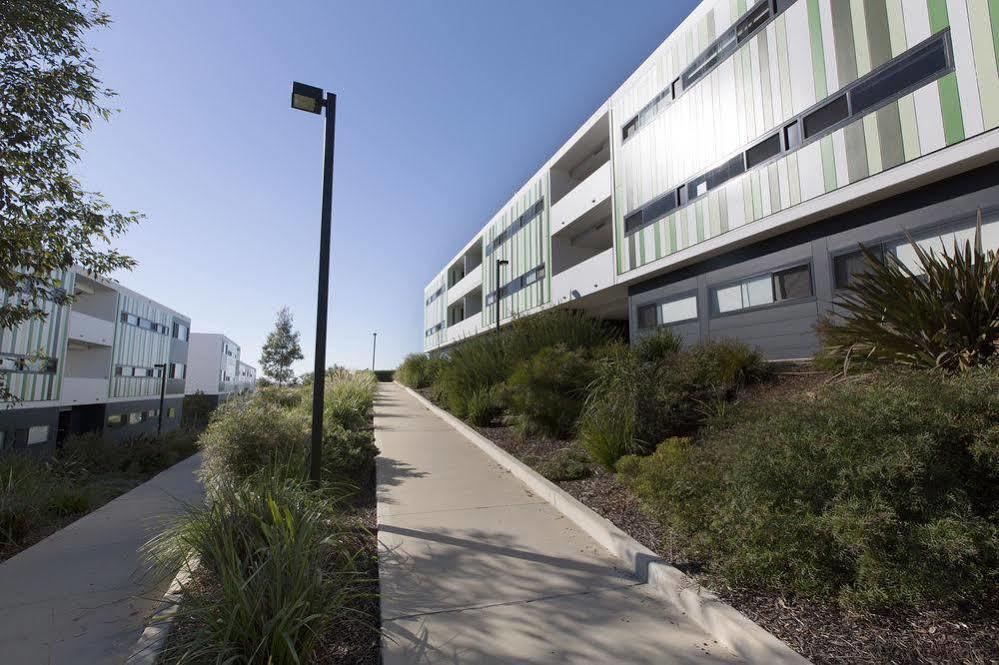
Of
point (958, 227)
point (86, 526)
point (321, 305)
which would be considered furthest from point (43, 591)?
point (958, 227)

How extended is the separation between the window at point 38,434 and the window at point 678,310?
2556cm

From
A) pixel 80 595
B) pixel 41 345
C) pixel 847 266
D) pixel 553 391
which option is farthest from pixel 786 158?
pixel 41 345

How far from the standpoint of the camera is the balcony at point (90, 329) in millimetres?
23781

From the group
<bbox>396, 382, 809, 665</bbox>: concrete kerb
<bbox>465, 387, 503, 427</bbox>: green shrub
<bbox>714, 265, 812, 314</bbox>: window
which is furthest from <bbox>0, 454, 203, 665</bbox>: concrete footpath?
<bbox>714, 265, 812, 314</bbox>: window

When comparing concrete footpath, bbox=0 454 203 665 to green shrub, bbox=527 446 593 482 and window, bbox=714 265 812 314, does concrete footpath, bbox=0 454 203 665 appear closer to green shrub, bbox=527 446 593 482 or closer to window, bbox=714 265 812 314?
green shrub, bbox=527 446 593 482

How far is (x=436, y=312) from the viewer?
4334 cm

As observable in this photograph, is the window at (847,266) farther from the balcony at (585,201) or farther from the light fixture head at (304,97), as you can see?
the light fixture head at (304,97)

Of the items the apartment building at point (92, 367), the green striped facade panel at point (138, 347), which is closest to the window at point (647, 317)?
the apartment building at point (92, 367)

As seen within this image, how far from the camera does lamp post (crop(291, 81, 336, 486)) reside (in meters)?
4.99

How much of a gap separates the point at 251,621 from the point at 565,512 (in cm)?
321

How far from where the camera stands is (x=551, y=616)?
3100 mm

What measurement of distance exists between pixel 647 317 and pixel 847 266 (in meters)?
6.11

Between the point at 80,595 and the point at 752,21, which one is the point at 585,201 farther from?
the point at 80,595

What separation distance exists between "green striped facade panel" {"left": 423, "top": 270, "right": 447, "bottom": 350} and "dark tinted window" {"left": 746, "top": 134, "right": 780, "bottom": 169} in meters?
29.7
